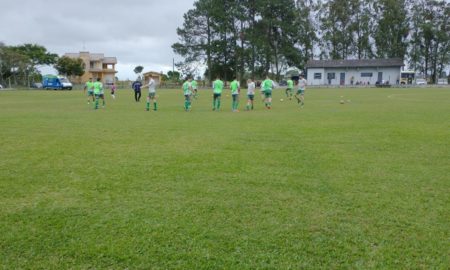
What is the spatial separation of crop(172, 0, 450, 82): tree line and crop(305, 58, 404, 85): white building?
423 cm

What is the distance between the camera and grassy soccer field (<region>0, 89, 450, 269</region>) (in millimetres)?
3352

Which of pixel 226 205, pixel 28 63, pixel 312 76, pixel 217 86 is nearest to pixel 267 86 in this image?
pixel 217 86

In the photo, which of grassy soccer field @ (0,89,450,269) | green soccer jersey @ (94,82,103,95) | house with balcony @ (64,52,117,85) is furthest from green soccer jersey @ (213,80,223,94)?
house with balcony @ (64,52,117,85)

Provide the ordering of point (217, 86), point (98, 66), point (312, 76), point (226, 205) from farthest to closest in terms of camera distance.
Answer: point (98, 66) < point (312, 76) < point (217, 86) < point (226, 205)

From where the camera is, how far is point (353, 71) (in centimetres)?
6988

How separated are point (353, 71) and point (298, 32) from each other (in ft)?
41.8

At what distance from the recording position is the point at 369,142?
864 centimetres

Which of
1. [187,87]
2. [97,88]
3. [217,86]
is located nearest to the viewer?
[217,86]

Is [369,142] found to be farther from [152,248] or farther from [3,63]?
[3,63]

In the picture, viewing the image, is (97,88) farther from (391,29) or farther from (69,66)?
(391,29)

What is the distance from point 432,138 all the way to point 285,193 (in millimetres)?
5889

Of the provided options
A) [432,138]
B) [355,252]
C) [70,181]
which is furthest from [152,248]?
[432,138]

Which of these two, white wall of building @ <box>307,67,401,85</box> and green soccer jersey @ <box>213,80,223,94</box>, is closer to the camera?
green soccer jersey @ <box>213,80,223,94</box>

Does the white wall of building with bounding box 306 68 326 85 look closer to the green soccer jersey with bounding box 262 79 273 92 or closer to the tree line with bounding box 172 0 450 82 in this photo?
the tree line with bounding box 172 0 450 82
